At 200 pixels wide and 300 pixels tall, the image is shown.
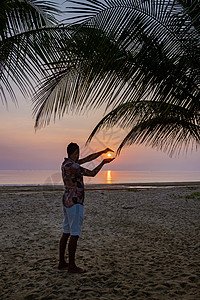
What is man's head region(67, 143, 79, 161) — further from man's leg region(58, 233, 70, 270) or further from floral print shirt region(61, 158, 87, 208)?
man's leg region(58, 233, 70, 270)

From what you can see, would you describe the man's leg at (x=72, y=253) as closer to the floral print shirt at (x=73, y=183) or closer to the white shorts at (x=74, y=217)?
the white shorts at (x=74, y=217)

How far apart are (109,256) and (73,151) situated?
2141mm

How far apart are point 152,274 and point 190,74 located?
275cm

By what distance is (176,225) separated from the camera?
7719mm

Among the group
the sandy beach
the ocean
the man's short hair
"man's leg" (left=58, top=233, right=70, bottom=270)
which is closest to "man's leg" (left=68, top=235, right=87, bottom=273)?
the sandy beach

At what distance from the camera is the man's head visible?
3713 mm

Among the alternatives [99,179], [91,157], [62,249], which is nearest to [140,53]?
[91,157]

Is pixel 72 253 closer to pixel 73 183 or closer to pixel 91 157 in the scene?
pixel 73 183

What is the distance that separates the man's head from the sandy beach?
1.53 metres

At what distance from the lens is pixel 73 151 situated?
3.71m

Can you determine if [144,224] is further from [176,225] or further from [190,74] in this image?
[190,74]

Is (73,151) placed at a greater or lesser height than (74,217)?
greater

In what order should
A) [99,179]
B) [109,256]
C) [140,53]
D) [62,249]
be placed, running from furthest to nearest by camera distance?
[99,179]
[109,256]
[62,249]
[140,53]

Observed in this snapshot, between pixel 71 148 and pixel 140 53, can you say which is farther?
pixel 71 148
